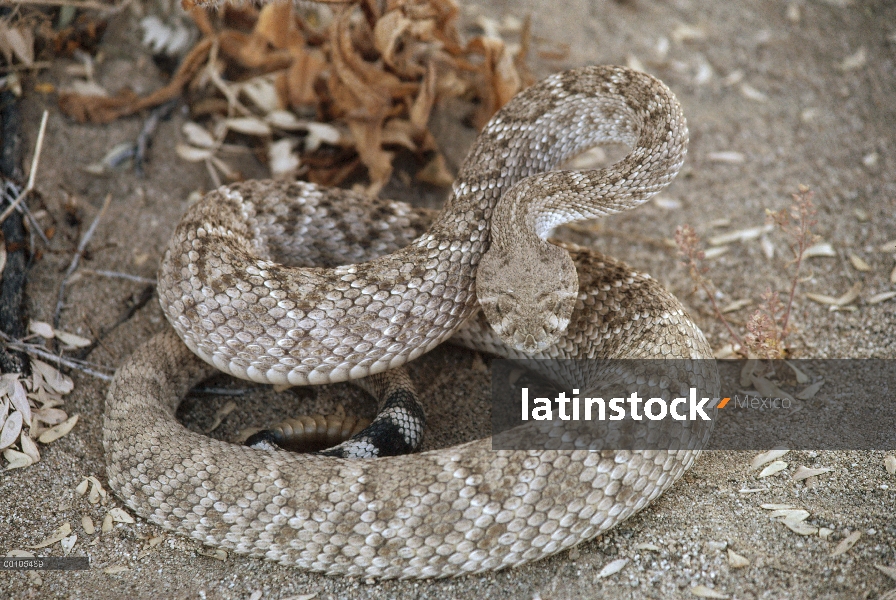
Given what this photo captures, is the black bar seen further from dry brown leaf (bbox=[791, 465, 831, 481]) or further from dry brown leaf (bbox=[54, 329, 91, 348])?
dry brown leaf (bbox=[791, 465, 831, 481])

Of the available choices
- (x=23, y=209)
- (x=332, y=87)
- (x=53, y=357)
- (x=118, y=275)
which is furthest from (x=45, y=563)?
(x=332, y=87)

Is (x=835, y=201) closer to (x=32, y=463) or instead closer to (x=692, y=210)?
(x=692, y=210)

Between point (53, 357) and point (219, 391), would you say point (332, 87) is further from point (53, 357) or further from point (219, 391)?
point (53, 357)

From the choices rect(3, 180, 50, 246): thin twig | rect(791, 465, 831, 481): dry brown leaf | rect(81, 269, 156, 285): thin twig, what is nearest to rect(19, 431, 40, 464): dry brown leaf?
rect(81, 269, 156, 285): thin twig

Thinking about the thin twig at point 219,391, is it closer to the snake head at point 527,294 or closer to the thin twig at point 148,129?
the snake head at point 527,294

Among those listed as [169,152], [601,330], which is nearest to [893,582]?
[601,330]

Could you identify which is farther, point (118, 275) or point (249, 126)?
point (249, 126)
